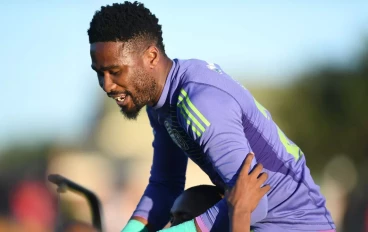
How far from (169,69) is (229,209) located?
81 cm

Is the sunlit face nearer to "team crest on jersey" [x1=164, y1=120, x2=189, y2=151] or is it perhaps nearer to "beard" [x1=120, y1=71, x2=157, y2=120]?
"beard" [x1=120, y1=71, x2=157, y2=120]

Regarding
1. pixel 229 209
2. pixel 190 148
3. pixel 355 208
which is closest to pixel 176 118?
pixel 190 148

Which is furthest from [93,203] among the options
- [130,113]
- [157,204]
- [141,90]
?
[141,90]

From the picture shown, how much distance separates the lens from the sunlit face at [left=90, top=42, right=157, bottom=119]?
4.30m

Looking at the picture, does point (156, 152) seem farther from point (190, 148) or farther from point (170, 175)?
point (190, 148)

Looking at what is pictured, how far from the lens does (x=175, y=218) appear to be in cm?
481

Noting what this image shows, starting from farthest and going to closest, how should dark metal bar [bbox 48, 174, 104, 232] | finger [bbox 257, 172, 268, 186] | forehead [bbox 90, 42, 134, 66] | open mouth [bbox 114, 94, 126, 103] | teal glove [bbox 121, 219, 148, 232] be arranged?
1. dark metal bar [bbox 48, 174, 104, 232]
2. teal glove [bbox 121, 219, 148, 232]
3. open mouth [bbox 114, 94, 126, 103]
4. forehead [bbox 90, 42, 134, 66]
5. finger [bbox 257, 172, 268, 186]

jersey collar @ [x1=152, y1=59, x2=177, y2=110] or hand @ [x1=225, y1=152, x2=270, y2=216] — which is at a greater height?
jersey collar @ [x1=152, y1=59, x2=177, y2=110]

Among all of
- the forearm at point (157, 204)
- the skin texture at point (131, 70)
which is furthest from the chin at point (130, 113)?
the forearm at point (157, 204)

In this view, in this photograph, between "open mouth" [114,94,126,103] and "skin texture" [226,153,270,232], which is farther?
"open mouth" [114,94,126,103]

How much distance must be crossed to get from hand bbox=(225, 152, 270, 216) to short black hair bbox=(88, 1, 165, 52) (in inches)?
33.2

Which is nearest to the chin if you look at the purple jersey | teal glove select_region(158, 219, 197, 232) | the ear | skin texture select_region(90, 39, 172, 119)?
skin texture select_region(90, 39, 172, 119)

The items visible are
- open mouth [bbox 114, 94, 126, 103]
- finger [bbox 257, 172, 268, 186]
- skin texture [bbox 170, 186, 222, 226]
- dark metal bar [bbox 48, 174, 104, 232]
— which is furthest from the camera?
dark metal bar [bbox 48, 174, 104, 232]

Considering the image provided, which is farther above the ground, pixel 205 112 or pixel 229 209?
pixel 205 112
